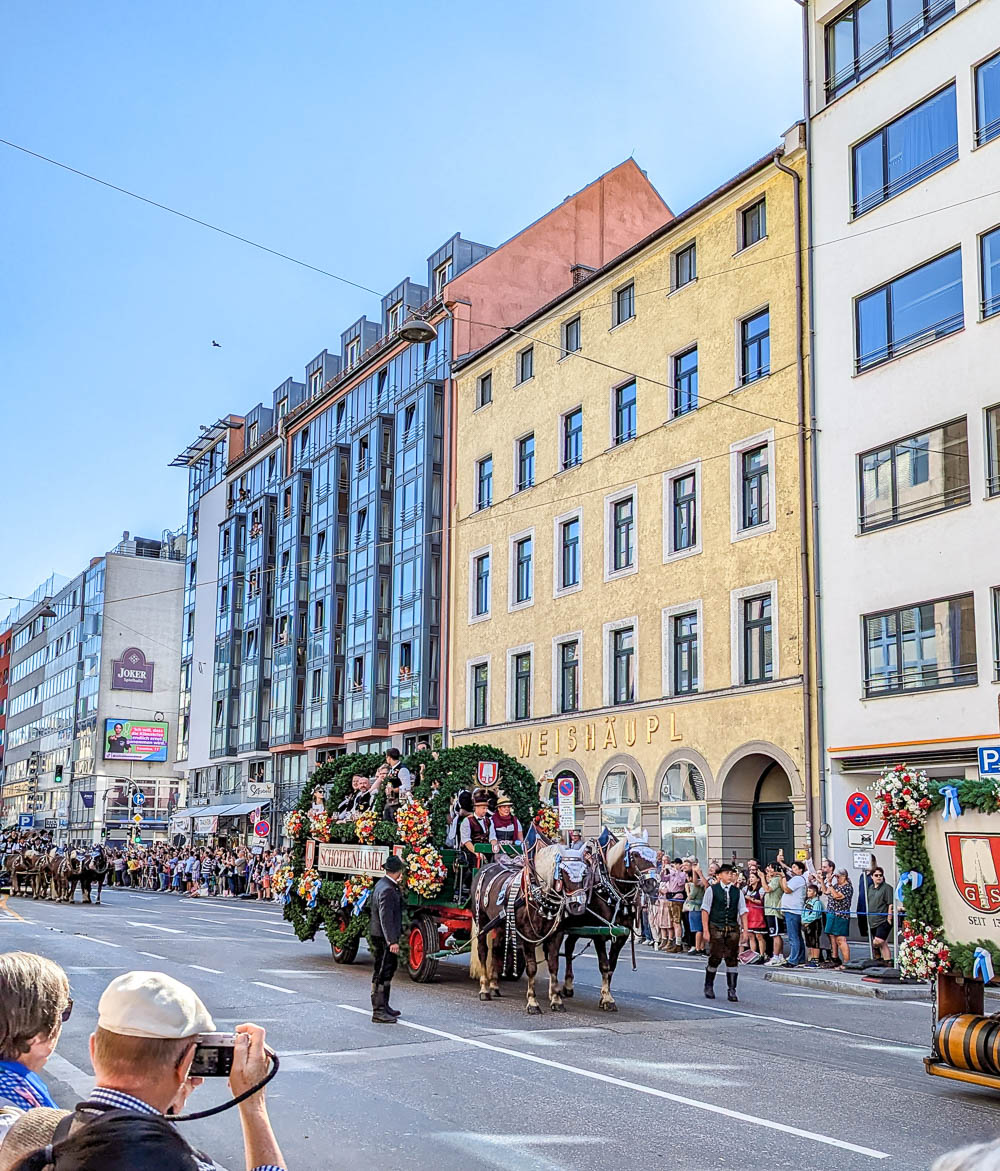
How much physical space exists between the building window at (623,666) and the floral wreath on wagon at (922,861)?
23.5 m

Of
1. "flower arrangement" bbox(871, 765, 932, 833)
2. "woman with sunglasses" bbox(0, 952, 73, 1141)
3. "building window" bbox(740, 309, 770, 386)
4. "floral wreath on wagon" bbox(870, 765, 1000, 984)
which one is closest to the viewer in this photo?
"woman with sunglasses" bbox(0, 952, 73, 1141)

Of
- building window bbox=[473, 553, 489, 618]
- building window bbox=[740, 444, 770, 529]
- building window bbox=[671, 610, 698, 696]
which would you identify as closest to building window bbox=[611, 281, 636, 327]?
building window bbox=[740, 444, 770, 529]

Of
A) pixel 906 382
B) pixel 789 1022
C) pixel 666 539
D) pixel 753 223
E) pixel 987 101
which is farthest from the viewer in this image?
pixel 666 539

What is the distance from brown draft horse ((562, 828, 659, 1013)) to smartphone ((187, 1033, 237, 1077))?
12331mm

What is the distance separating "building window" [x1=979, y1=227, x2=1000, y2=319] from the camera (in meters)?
25.4

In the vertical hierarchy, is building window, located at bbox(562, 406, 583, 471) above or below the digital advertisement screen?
above

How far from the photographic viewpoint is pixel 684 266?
34625 millimetres

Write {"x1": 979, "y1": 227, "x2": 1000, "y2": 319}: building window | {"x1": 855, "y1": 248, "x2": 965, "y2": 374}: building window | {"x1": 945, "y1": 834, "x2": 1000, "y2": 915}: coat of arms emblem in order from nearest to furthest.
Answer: {"x1": 945, "y1": 834, "x2": 1000, "y2": 915}: coat of arms emblem, {"x1": 979, "y1": 227, "x2": 1000, "y2": 319}: building window, {"x1": 855, "y1": 248, "x2": 965, "y2": 374}: building window

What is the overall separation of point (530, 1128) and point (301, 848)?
41.7ft

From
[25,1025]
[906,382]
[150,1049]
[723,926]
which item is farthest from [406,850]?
[906,382]

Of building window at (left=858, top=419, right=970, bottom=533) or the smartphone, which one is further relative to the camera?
building window at (left=858, top=419, right=970, bottom=533)

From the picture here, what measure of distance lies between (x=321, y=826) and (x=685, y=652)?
14.7 m

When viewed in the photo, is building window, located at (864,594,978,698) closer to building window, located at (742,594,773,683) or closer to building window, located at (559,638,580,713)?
building window, located at (742,594,773,683)

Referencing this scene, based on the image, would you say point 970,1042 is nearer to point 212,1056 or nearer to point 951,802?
point 951,802
